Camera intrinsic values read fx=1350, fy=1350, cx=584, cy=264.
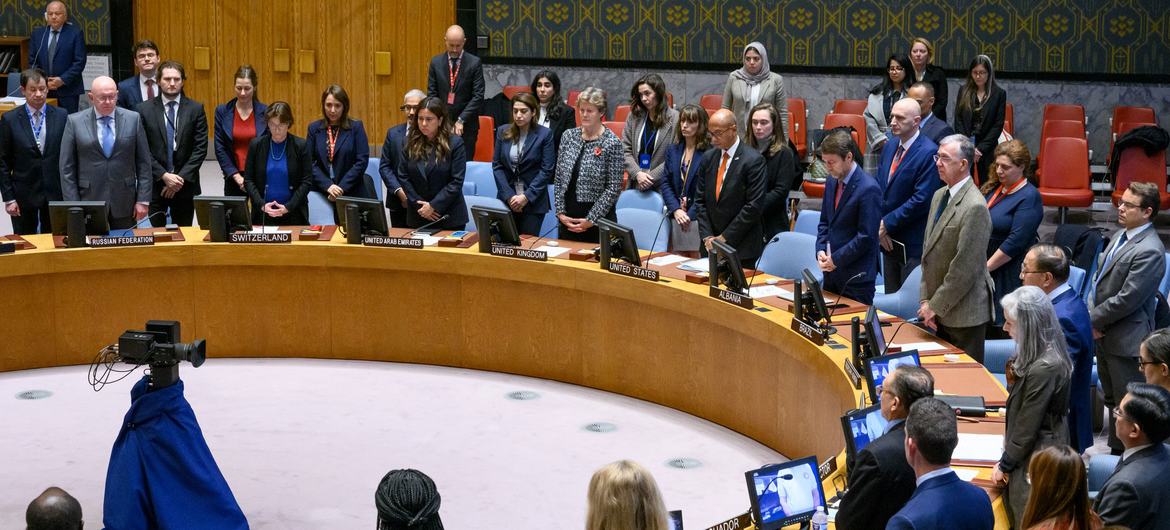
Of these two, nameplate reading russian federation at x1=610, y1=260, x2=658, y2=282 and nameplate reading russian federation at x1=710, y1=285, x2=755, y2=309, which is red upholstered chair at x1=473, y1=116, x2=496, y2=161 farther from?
nameplate reading russian federation at x1=710, y1=285, x2=755, y2=309

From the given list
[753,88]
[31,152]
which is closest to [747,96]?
[753,88]

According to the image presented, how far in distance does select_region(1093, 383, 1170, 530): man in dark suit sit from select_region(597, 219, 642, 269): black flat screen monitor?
3355mm

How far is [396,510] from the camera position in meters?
3.11

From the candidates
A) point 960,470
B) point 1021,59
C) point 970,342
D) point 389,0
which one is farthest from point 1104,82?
point 960,470

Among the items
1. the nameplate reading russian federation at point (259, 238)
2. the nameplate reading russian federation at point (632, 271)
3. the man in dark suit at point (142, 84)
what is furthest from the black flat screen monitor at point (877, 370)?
the man in dark suit at point (142, 84)

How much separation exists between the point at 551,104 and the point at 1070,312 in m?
5.59

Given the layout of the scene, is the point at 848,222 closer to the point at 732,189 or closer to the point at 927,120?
the point at 732,189

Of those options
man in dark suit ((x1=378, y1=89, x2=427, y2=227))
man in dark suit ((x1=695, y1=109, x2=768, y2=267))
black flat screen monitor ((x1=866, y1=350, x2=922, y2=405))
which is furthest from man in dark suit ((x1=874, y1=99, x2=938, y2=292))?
man in dark suit ((x1=378, y1=89, x2=427, y2=227))

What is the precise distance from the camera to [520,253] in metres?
7.53

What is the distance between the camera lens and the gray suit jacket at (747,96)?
9.58 metres

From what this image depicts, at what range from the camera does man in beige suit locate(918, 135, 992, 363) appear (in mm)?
5711

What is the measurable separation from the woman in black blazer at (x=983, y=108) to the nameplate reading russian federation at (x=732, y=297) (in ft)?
14.8

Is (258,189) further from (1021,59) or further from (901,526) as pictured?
(1021,59)

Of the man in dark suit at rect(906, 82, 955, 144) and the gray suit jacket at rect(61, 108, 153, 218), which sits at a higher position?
the man in dark suit at rect(906, 82, 955, 144)
